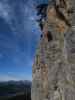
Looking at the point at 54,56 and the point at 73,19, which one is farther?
the point at 54,56

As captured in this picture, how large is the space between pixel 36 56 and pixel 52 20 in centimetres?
740

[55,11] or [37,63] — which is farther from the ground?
[55,11]

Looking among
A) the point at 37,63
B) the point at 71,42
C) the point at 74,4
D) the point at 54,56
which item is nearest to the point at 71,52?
the point at 71,42

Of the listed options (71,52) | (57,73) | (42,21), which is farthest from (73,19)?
(42,21)

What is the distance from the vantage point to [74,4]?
18.8 ft

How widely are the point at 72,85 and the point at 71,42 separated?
1.01 metres

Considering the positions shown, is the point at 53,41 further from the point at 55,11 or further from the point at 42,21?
the point at 42,21

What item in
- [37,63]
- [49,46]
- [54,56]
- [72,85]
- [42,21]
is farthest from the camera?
[37,63]

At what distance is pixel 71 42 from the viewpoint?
18.0 ft

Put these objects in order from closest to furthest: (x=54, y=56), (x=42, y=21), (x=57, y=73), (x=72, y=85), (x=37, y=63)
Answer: (x=72, y=85)
(x=57, y=73)
(x=54, y=56)
(x=42, y=21)
(x=37, y=63)

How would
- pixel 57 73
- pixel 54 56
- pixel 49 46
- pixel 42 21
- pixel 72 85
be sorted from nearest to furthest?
pixel 72 85, pixel 57 73, pixel 54 56, pixel 49 46, pixel 42 21

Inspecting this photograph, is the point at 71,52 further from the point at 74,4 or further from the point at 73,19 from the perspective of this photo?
the point at 74,4

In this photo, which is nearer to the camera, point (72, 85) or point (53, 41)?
point (72, 85)

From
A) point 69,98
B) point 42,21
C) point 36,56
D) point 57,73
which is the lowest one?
point 69,98
